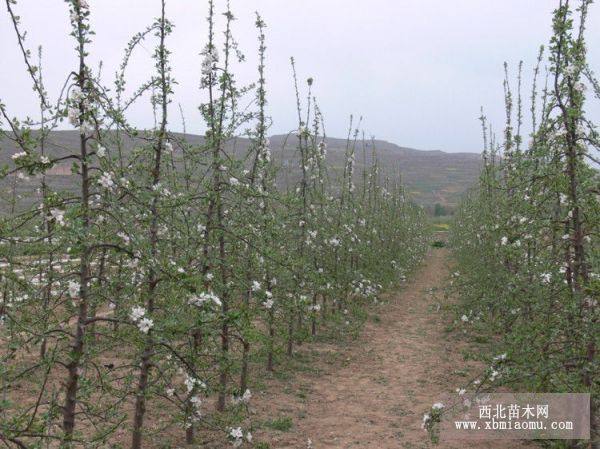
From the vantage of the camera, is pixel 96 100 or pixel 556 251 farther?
pixel 556 251

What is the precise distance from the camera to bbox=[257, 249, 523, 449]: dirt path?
801cm

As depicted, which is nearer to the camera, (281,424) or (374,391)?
(281,424)

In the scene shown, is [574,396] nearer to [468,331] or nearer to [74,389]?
[74,389]

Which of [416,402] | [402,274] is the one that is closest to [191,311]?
[416,402]

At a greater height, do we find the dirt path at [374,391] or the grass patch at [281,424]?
the grass patch at [281,424]

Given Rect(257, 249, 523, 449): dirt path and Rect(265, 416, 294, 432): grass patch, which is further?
Rect(265, 416, 294, 432): grass patch

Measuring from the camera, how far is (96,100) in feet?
14.6

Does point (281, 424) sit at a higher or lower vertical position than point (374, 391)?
higher

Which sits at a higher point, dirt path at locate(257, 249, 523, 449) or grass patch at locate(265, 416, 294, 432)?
grass patch at locate(265, 416, 294, 432)

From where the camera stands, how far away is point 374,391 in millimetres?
10250

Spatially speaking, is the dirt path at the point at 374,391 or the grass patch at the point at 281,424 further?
the grass patch at the point at 281,424

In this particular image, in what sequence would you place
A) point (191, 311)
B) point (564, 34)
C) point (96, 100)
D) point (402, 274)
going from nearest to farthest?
point (96, 100) → point (191, 311) → point (564, 34) → point (402, 274)

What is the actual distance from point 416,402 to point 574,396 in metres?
3.92

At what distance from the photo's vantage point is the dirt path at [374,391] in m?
8.01
